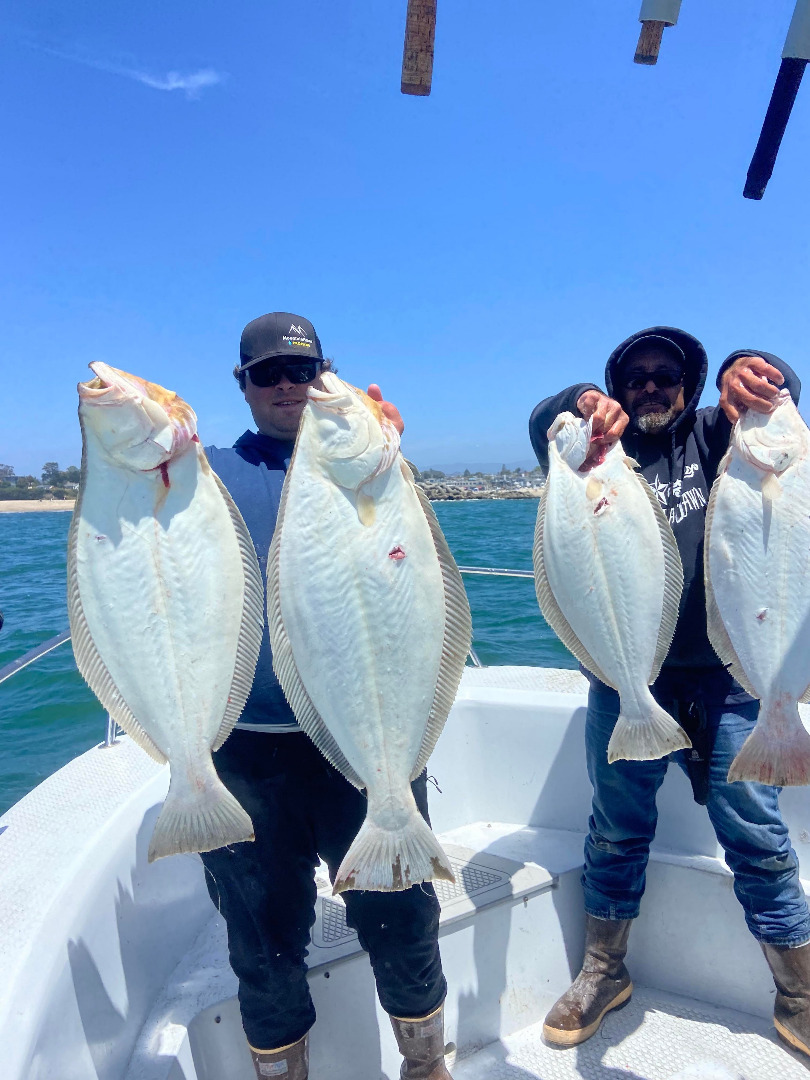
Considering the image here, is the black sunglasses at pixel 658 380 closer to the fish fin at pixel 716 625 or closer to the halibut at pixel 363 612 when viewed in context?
the fish fin at pixel 716 625

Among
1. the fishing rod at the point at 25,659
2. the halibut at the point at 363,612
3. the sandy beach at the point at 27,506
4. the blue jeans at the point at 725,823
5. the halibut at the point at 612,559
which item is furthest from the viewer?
the sandy beach at the point at 27,506

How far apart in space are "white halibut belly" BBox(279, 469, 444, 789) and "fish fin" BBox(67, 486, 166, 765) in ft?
1.61

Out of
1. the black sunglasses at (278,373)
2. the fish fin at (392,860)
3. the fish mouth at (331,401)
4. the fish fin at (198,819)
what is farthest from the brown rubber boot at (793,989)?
the black sunglasses at (278,373)

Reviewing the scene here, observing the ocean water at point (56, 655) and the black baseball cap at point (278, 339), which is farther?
the ocean water at point (56, 655)

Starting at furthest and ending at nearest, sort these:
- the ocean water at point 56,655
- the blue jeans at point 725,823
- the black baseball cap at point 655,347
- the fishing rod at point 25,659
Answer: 1. the ocean water at point 56,655
2. the fishing rod at point 25,659
3. the black baseball cap at point 655,347
4. the blue jeans at point 725,823

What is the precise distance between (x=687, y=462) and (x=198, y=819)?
2308 mm

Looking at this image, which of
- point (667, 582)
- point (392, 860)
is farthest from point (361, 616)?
point (667, 582)

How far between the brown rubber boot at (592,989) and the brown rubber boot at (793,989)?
1.95 ft

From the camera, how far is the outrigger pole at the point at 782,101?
2.30m

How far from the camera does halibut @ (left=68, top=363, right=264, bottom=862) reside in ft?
5.70

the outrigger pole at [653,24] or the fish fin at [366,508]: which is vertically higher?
the outrigger pole at [653,24]

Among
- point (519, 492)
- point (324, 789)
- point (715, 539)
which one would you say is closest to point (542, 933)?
point (324, 789)

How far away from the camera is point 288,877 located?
2.18 metres

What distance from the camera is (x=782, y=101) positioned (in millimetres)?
→ 2477
